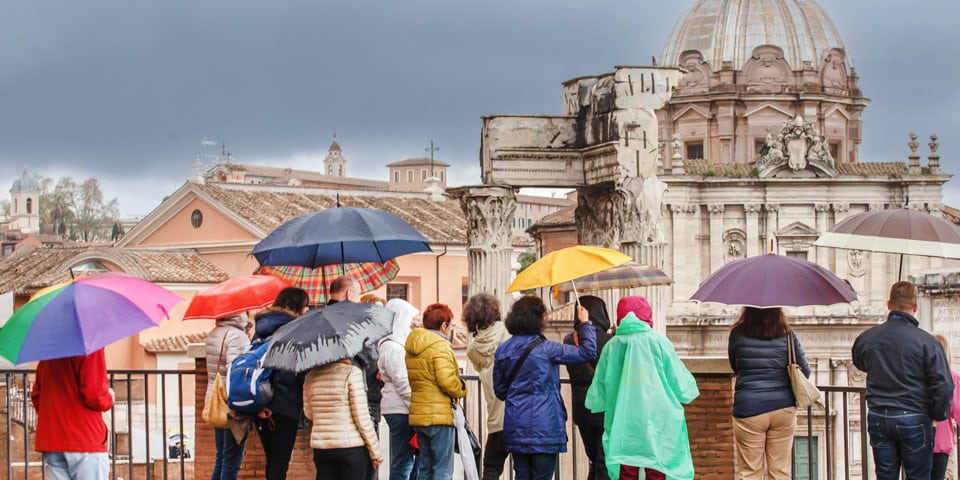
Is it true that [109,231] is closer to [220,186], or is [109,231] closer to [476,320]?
Answer: [220,186]

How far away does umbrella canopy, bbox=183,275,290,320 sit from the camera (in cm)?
932

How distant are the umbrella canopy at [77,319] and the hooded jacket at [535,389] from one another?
2.25 meters

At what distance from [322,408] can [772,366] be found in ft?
9.56

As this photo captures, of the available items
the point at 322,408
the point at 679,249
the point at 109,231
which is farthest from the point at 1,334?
the point at 109,231

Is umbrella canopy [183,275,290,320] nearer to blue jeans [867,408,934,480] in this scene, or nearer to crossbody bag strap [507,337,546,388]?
crossbody bag strap [507,337,546,388]

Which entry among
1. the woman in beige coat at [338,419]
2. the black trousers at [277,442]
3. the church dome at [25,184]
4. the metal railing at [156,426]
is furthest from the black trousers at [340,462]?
the church dome at [25,184]

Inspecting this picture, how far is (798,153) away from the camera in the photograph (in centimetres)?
4944

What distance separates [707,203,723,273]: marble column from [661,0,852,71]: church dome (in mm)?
11045

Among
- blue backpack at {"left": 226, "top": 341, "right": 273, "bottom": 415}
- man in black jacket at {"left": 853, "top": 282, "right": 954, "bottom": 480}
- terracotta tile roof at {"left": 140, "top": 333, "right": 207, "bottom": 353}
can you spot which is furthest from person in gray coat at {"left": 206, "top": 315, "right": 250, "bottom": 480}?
terracotta tile roof at {"left": 140, "top": 333, "right": 207, "bottom": 353}

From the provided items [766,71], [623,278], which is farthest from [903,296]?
[766,71]

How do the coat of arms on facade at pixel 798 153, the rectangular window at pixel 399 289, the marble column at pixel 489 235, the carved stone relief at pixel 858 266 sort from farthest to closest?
the coat of arms on facade at pixel 798 153 < the carved stone relief at pixel 858 266 < the rectangular window at pixel 399 289 < the marble column at pixel 489 235

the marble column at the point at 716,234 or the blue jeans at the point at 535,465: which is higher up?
the marble column at the point at 716,234

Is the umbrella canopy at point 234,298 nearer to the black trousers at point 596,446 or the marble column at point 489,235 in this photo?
the black trousers at point 596,446

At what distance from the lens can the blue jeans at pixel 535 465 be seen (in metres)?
8.85
